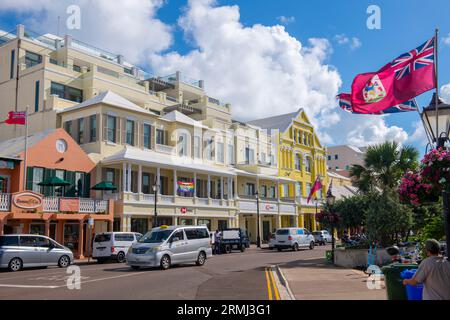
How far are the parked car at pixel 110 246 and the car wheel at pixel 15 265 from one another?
566 centimetres

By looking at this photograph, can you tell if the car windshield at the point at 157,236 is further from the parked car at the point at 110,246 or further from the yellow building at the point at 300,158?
the yellow building at the point at 300,158

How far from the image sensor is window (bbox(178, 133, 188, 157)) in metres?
42.8

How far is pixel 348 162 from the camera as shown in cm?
9838

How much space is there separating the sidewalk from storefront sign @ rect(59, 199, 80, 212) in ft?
53.1

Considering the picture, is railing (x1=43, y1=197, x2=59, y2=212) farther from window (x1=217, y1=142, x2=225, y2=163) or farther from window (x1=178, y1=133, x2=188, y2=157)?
window (x1=217, y1=142, x2=225, y2=163)

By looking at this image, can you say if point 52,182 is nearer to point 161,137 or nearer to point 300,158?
point 161,137

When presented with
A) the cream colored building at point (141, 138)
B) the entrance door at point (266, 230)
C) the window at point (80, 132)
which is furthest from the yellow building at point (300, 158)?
the window at point (80, 132)

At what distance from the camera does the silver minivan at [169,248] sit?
2058cm

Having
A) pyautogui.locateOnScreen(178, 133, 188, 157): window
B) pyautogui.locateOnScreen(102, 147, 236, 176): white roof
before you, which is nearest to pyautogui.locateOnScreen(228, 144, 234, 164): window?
pyautogui.locateOnScreen(102, 147, 236, 176): white roof

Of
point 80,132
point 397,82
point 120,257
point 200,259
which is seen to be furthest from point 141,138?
point 397,82

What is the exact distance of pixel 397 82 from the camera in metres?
13.4

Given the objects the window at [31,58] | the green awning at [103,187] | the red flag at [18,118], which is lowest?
→ the green awning at [103,187]

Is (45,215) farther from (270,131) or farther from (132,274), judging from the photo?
(270,131)
